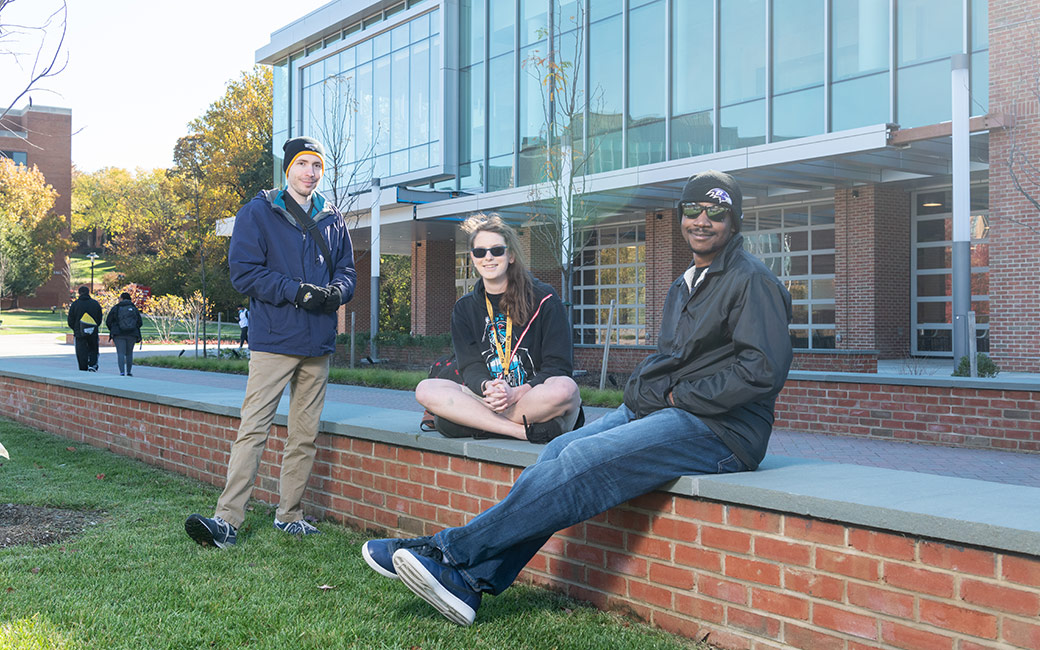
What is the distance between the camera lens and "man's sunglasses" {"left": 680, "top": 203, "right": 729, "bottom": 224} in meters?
3.45

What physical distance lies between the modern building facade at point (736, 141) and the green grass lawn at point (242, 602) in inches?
391

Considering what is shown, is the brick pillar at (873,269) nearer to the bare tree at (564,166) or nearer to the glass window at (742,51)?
the glass window at (742,51)

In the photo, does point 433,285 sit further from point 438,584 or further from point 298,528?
point 438,584

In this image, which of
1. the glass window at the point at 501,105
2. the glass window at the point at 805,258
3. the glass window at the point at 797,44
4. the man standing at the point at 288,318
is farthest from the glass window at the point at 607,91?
the man standing at the point at 288,318

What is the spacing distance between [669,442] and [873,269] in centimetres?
1864

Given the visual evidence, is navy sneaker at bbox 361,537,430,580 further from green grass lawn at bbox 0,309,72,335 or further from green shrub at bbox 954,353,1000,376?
green grass lawn at bbox 0,309,72,335

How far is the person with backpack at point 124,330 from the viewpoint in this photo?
1738 cm

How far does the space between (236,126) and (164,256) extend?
8.38m

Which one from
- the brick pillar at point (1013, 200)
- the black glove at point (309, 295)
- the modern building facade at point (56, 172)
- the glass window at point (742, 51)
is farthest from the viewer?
the modern building facade at point (56, 172)

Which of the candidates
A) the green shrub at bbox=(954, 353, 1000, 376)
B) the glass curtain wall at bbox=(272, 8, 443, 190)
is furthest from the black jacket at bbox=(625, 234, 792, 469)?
the glass curtain wall at bbox=(272, 8, 443, 190)

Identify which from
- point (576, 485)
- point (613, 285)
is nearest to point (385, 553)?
point (576, 485)

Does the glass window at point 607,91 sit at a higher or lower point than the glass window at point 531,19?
lower

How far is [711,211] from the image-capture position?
346 centimetres

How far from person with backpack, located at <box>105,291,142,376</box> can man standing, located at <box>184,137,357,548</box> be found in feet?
45.4
